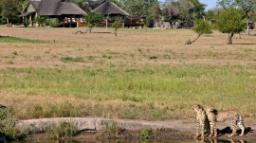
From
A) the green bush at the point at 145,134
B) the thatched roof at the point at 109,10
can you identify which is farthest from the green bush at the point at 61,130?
the thatched roof at the point at 109,10

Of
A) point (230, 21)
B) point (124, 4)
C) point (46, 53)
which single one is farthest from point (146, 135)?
point (124, 4)

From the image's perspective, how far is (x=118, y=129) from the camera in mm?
17312

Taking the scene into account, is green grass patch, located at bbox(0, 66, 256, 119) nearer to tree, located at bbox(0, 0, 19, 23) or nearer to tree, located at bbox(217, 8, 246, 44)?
tree, located at bbox(217, 8, 246, 44)

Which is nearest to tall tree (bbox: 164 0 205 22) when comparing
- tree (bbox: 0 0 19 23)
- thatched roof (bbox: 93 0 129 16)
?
thatched roof (bbox: 93 0 129 16)

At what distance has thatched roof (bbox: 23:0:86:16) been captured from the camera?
116 meters

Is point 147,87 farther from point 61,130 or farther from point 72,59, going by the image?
point 72,59

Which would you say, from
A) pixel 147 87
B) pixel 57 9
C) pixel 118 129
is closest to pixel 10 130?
pixel 118 129

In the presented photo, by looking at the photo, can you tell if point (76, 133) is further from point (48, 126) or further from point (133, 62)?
point (133, 62)

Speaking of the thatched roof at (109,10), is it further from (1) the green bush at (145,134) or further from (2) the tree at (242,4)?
(1) the green bush at (145,134)

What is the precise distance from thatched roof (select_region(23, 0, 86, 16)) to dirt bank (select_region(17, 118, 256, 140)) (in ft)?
321

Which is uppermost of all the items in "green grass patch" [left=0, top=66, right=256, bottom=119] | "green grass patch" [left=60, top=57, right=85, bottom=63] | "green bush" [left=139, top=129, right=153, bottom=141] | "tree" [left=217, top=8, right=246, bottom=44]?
"tree" [left=217, top=8, right=246, bottom=44]

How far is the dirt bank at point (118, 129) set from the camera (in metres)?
17.2

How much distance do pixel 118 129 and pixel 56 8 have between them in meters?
100

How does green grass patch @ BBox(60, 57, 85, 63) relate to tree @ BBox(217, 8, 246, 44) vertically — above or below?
below
